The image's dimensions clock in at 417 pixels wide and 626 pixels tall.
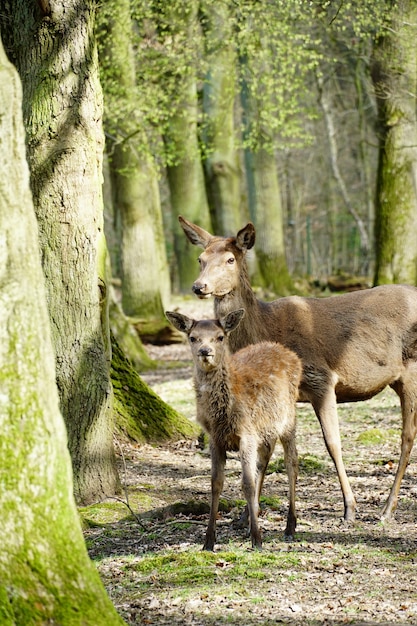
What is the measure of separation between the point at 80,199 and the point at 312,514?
332 centimetres

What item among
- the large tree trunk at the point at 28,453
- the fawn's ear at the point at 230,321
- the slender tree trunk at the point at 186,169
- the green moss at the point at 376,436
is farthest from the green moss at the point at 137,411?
the slender tree trunk at the point at 186,169

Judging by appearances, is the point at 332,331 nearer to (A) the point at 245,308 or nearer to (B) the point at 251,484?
(A) the point at 245,308

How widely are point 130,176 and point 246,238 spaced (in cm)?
1268

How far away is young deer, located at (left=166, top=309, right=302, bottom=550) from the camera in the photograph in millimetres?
7004

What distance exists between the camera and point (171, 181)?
90.0 feet

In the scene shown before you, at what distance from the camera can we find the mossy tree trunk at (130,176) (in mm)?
19594

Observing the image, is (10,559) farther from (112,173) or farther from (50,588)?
(112,173)

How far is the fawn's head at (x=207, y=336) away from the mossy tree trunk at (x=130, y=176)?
12.8 meters

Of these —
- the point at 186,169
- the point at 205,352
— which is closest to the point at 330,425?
the point at 205,352

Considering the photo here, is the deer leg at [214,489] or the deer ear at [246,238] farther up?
the deer ear at [246,238]

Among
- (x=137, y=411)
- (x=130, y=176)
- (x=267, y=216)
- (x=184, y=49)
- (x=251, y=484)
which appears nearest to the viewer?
(x=251, y=484)

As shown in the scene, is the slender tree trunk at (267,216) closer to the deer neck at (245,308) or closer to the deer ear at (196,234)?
the deer ear at (196,234)

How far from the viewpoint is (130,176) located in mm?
21234

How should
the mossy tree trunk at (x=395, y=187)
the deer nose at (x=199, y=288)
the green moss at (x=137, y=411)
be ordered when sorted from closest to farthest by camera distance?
1. the deer nose at (x=199, y=288)
2. the green moss at (x=137, y=411)
3. the mossy tree trunk at (x=395, y=187)
